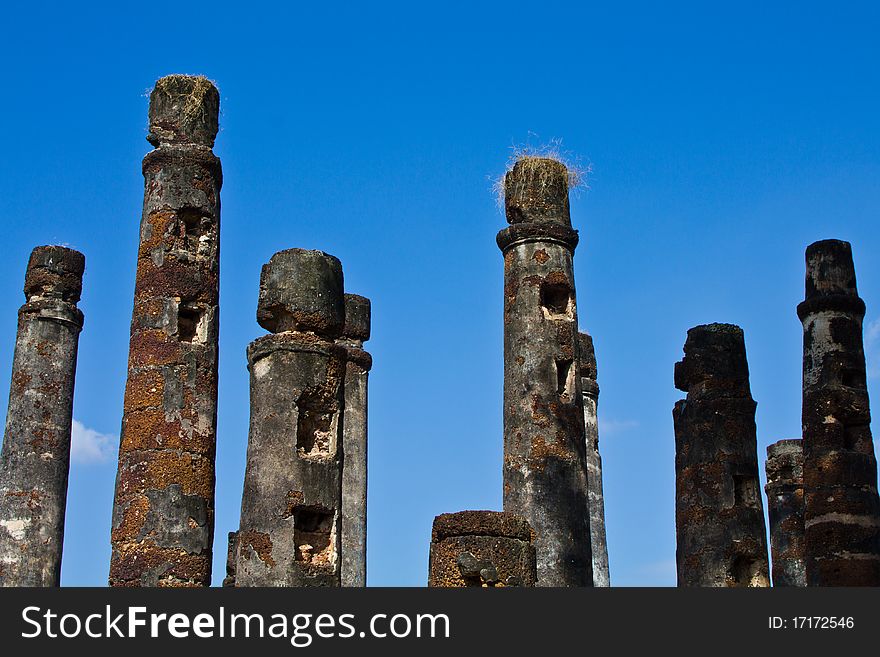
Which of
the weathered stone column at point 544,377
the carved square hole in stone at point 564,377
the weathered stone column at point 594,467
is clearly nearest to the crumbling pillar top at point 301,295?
the weathered stone column at point 544,377

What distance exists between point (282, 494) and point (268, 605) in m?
2.23

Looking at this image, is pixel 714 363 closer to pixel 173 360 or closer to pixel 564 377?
pixel 564 377

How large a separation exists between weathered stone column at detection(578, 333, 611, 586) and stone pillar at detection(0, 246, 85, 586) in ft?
27.4

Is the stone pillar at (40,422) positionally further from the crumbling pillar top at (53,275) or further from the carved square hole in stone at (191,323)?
the carved square hole in stone at (191,323)

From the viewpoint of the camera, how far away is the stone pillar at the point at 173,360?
17906 millimetres

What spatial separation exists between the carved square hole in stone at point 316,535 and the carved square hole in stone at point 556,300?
219 inches

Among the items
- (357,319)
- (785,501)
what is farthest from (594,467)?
(357,319)

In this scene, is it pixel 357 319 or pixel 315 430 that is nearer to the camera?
pixel 315 430

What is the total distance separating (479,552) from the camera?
14680 mm

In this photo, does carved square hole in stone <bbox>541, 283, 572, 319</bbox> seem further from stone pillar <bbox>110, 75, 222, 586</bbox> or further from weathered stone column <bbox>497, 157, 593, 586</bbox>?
stone pillar <bbox>110, 75, 222, 586</bbox>

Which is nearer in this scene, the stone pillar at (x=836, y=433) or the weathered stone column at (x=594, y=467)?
the stone pillar at (x=836, y=433)

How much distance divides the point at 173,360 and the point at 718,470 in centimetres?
788

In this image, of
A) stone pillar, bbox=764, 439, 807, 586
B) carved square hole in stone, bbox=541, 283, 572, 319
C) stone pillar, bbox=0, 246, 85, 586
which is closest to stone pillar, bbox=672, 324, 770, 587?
carved square hole in stone, bbox=541, 283, 572, 319

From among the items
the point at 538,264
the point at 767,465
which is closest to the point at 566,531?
the point at 538,264
